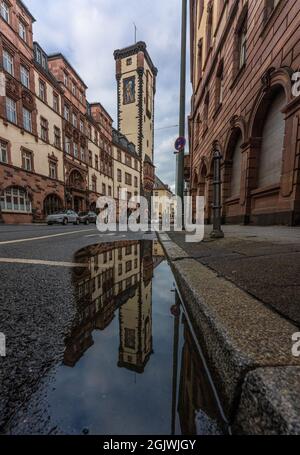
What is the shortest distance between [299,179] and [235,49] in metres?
6.04

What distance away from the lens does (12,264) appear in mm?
2646

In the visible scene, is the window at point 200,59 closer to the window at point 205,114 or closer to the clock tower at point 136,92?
the window at point 205,114

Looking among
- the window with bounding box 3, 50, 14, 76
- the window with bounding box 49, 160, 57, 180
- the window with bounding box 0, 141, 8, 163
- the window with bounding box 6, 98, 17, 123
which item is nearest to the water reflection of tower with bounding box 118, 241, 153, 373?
the window with bounding box 0, 141, 8, 163

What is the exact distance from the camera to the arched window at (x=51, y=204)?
1913cm

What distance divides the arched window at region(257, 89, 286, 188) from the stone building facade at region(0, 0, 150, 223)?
15.5m

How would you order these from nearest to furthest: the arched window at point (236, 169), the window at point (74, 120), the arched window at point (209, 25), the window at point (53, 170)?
the arched window at point (236, 169), the arched window at point (209, 25), the window at point (53, 170), the window at point (74, 120)

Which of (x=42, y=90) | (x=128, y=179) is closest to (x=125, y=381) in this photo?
(x=42, y=90)

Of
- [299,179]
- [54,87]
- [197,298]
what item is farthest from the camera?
[54,87]

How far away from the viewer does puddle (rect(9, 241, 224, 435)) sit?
0.70 meters

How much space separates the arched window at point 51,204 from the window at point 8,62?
360 inches

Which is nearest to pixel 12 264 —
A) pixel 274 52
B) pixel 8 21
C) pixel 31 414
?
pixel 31 414

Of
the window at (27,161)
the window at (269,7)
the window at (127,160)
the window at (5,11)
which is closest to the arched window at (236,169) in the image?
the window at (269,7)

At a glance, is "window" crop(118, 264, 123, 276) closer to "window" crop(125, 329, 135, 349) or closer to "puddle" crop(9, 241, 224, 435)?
"puddle" crop(9, 241, 224, 435)

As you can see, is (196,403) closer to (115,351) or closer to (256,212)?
(115,351)
